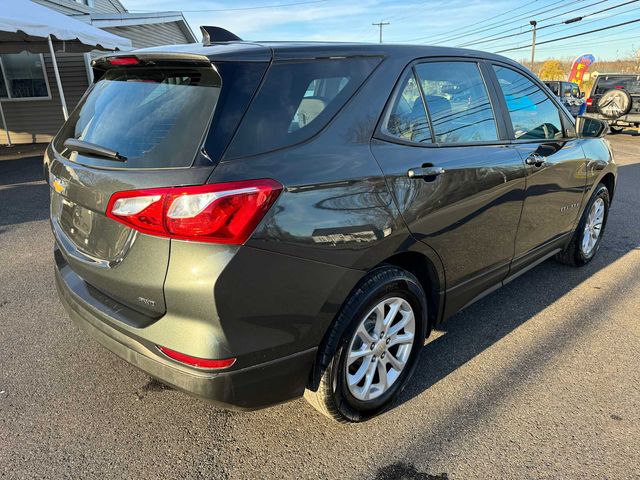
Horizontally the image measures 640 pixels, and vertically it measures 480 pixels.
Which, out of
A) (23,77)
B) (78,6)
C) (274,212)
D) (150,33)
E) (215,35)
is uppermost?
(78,6)

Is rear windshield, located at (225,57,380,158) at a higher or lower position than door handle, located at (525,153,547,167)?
higher

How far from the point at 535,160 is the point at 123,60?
8.56 ft

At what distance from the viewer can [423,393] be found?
2639 mm

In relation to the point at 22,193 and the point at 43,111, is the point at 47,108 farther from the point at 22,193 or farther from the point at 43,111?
the point at 22,193

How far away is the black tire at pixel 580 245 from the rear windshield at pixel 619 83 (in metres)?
14.4

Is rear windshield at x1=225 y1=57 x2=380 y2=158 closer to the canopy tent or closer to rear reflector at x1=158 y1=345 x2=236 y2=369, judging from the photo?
rear reflector at x1=158 y1=345 x2=236 y2=369

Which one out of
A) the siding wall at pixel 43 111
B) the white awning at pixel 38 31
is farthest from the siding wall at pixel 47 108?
the white awning at pixel 38 31

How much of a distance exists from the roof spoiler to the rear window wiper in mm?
768

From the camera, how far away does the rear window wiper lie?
6.48 ft

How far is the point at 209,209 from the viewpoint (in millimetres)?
1695

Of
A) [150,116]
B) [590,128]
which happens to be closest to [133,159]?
[150,116]

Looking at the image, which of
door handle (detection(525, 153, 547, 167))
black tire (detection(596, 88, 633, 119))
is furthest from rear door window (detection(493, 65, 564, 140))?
black tire (detection(596, 88, 633, 119))

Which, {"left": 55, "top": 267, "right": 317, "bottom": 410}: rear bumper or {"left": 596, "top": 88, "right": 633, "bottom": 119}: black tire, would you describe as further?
{"left": 596, "top": 88, "right": 633, "bottom": 119}: black tire

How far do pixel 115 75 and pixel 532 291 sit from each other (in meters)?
3.46
